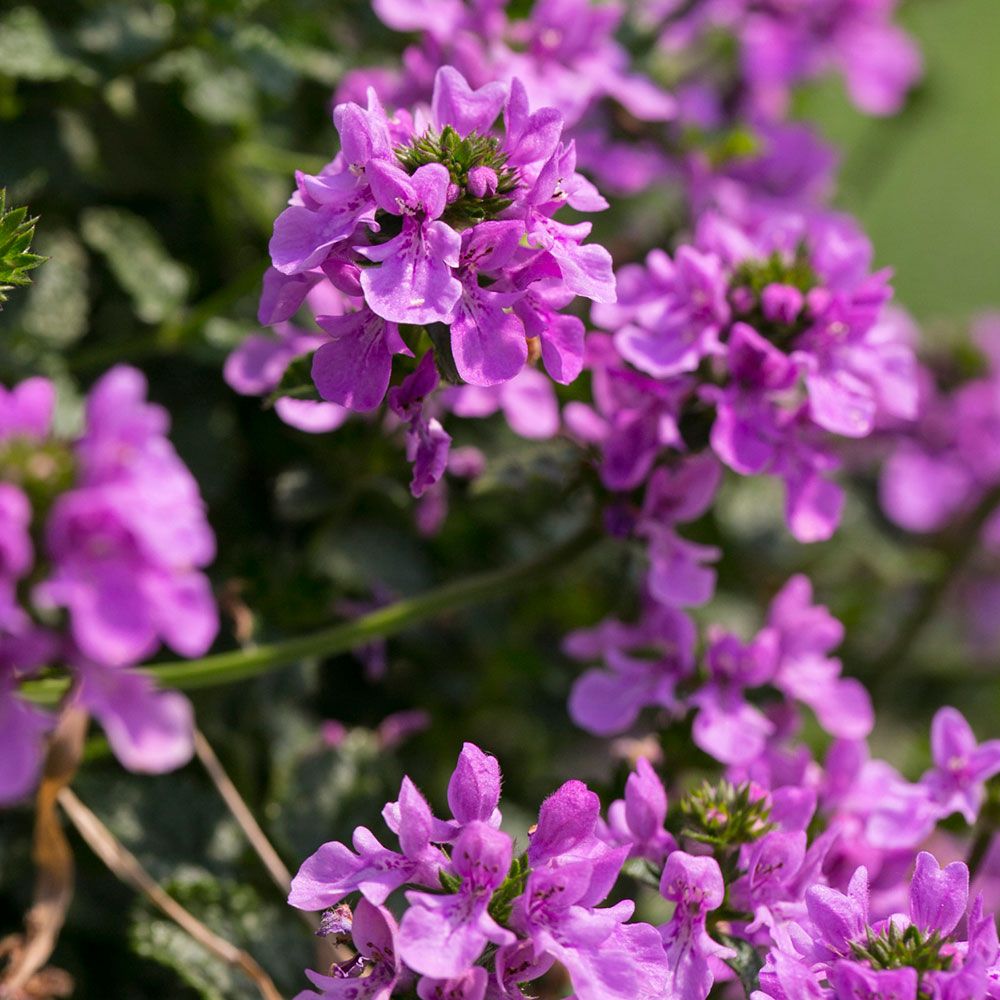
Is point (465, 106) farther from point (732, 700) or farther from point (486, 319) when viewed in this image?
point (732, 700)

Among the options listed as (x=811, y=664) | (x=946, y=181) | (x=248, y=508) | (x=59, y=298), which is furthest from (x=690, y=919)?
(x=946, y=181)

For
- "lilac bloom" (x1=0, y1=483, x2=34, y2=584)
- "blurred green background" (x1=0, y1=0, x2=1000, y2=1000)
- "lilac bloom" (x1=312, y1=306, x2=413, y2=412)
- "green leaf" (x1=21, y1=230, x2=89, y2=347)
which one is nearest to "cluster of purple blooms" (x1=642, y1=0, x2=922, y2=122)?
"blurred green background" (x1=0, y1=0, x2=1000, y2=1000)

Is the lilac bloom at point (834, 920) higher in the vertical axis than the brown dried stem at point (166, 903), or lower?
higher

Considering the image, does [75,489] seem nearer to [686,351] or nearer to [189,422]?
[686,351]

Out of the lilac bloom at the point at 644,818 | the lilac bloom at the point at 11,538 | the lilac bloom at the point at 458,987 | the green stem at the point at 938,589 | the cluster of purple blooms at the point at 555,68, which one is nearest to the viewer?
the lilac bloom at the point at 11,538

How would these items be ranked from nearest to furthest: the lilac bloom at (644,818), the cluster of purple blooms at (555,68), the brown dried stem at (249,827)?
the lilac bloom at (644,818) → the brown dried stem at (249,827) → the cluster of purple blooms at (555,68)

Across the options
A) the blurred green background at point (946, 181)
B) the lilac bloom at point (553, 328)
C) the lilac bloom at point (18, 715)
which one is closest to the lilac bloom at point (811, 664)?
the lilac bloom at point (553, 328)

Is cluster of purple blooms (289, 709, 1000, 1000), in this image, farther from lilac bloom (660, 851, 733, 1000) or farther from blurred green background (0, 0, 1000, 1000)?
blurred green background (0, 0, 1000, 1000)

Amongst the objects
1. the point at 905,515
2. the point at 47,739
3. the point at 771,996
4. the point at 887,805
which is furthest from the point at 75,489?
the point at 905,515

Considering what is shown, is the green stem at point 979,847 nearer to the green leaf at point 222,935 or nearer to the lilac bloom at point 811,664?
the lilac bloom at point 811,664
